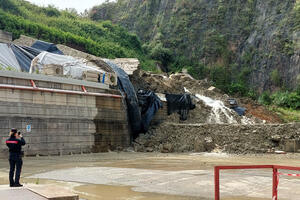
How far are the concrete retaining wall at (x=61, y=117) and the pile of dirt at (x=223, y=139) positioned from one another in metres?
2.19

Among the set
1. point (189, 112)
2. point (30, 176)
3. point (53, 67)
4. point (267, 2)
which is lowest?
point (30, 176)

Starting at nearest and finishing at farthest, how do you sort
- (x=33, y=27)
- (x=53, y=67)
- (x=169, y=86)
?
1. (x=53, y=67)
2. (x=169, y=86)
3. (x=33, y=27)

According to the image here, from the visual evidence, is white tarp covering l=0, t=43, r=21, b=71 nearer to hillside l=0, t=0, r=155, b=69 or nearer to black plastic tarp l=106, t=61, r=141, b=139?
black plastic tarp l=106, t=61, r=141, b=139

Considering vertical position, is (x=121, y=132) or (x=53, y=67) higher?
(x=53, y=67)

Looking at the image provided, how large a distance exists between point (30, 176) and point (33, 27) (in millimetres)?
28890

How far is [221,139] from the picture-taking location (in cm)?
2122

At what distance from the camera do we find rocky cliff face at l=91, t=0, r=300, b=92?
153 ft

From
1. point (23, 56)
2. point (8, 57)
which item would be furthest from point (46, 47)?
point (8, 57)

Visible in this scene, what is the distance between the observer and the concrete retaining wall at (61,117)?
15.3 metres

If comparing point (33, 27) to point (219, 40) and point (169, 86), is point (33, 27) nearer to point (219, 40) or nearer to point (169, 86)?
point (169, 86)

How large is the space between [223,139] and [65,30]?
30575 mm

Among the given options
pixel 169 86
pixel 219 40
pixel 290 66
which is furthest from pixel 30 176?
pixel 219 40

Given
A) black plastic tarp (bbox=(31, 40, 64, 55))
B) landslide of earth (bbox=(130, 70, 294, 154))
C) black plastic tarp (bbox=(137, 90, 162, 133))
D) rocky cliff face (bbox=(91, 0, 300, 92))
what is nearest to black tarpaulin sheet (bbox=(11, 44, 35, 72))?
black plastic tarp (bbox=(31, 40, 64, 55))

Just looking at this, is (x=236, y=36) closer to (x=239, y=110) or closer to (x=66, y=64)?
(x=239, y=110)
